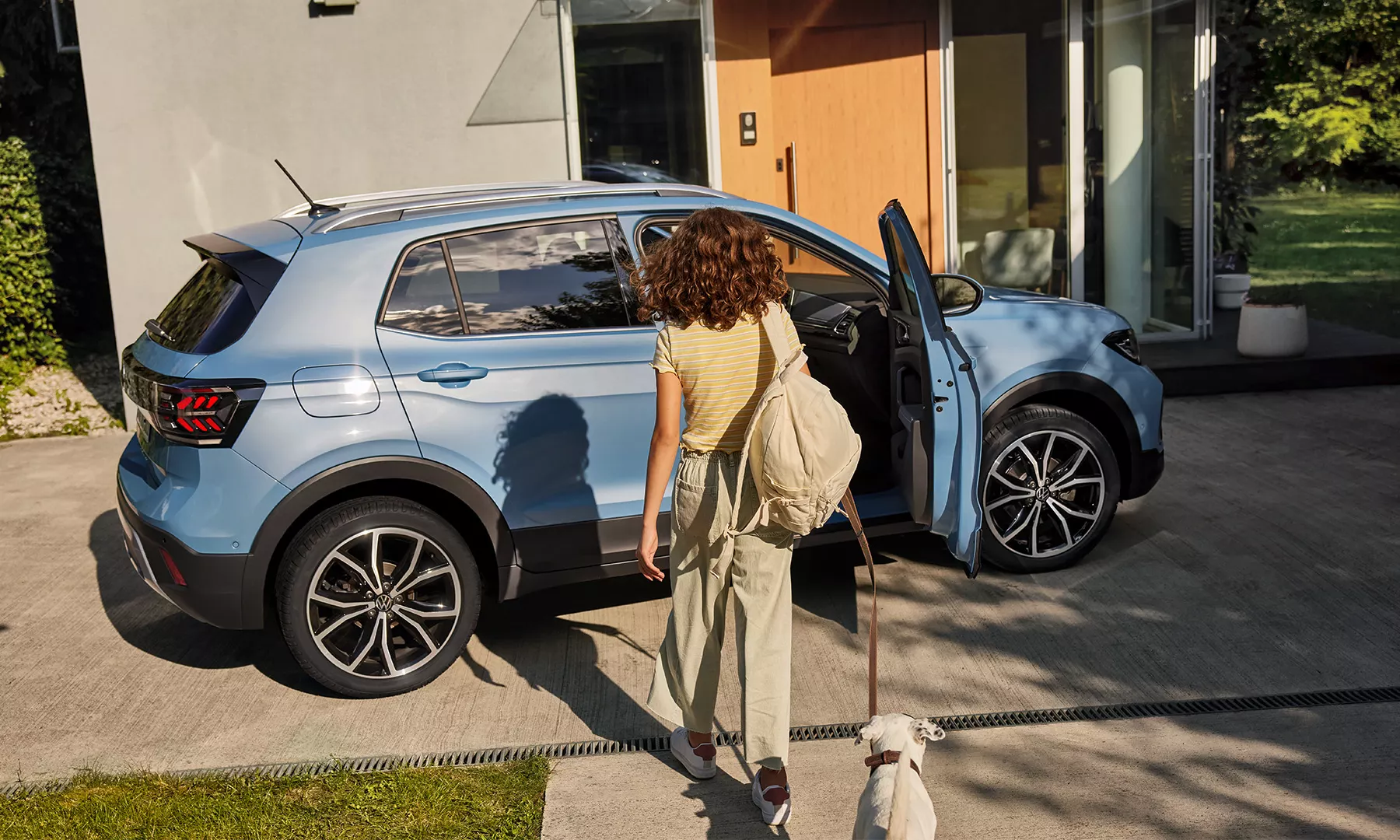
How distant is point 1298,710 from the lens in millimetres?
Answer: 4469

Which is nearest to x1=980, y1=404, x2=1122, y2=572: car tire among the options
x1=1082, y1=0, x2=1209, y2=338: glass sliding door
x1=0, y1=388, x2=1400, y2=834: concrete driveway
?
x1=0, y1=388, x2=1400, y2=834: concrete driveway

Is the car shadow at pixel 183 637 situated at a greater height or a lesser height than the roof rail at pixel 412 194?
Result: lesser

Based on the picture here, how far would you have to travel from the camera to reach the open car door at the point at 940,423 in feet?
16.6

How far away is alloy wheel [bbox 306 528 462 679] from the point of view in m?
4.82

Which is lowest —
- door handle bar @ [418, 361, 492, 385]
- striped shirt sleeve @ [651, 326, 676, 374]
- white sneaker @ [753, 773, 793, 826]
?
white sneaker @ [753, 773, 793, 826]

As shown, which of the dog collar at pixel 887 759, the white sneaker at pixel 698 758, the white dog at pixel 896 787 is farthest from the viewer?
the white sneaker at pixel 698 758

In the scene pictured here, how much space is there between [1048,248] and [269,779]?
790cm

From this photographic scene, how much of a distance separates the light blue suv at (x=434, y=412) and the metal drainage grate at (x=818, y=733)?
518 millimetres

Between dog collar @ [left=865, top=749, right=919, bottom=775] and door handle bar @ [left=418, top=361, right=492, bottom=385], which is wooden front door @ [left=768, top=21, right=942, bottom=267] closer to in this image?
door handle bar @ [left=418, top=361, right=492, bottom=385]

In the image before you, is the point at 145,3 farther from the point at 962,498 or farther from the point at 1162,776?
the point at 1162,776

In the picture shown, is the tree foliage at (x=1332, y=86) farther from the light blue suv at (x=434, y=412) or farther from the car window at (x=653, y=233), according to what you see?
the car window at (x=653, y=233)

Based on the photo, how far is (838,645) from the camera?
5.27 metres

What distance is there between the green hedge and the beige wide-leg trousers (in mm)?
9147

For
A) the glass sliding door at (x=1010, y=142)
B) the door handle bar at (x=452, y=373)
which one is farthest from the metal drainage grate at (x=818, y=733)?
the glass sliding door at (x=1010, y=142)
